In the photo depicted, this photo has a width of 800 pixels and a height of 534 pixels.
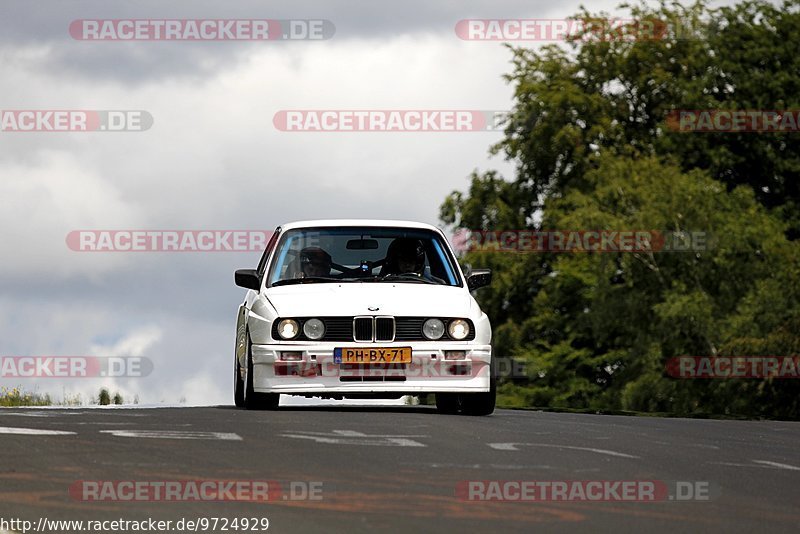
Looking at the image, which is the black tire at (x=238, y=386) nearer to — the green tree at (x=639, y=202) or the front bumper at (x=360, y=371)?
the front bumper at (x=360, y=371)

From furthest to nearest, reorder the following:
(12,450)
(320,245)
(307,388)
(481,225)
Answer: (481,225) → (320,245) → (307,388) → (12,450)

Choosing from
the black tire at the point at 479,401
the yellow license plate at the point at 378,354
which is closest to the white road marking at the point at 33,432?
the yellow license plate at the point at 378,354

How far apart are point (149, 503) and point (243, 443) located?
3.33 metres

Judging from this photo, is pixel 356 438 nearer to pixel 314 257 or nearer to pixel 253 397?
pixel 253 397

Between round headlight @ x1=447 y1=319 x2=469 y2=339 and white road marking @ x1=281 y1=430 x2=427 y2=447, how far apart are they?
3843mm

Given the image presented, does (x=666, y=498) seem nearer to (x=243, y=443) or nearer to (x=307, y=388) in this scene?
(x=243, y=443)

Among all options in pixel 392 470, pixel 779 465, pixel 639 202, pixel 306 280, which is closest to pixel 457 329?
pixel 306 280

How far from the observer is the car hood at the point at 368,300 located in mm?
16922

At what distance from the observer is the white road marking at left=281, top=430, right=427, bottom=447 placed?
12.1m

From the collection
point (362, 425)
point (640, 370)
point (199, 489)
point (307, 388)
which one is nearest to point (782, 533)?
point (199, 489)

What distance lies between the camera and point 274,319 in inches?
669

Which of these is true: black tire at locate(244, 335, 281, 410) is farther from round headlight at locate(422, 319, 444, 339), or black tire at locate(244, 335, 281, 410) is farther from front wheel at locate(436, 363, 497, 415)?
front wheel at locate(436, 363, 497, 415)

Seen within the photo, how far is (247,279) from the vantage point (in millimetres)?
18031

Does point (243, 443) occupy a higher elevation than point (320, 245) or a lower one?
lower
